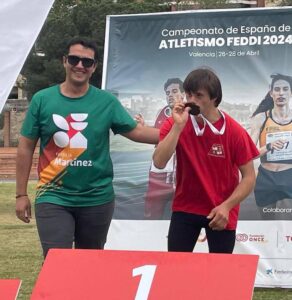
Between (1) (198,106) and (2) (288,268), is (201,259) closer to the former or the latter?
(1) (198,106)

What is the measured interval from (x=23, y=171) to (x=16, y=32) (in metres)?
1.46

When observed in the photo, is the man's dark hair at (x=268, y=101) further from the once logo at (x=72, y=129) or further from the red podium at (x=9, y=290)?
the red podium at (x=9, y=290)

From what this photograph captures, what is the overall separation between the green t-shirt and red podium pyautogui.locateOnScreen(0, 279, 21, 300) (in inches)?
40.0

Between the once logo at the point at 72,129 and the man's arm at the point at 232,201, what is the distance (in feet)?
2.61

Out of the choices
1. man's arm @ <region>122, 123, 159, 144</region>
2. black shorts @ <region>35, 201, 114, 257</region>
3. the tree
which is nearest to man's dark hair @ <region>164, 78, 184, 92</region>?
man's arm @ <region>122, 123, 159, 144</region>

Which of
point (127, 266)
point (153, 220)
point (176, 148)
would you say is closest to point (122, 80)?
point (153, 220)

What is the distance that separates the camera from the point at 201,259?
11.6ft

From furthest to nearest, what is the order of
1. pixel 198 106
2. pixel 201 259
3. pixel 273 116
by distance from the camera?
pixel 273 116 < pixel 198 106 < pixel 201 259

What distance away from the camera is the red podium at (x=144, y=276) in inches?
134

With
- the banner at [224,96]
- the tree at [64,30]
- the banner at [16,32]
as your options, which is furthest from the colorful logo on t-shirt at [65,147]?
the tree at [64,30]

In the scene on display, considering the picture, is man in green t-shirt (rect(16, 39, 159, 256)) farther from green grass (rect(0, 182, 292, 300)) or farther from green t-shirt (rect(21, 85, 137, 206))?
green grass (rect(0, 182, 292, 300))

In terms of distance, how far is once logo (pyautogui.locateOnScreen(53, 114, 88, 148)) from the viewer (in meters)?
4.51

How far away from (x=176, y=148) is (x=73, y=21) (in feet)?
121

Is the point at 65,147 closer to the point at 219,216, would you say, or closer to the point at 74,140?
the point at 74,140
